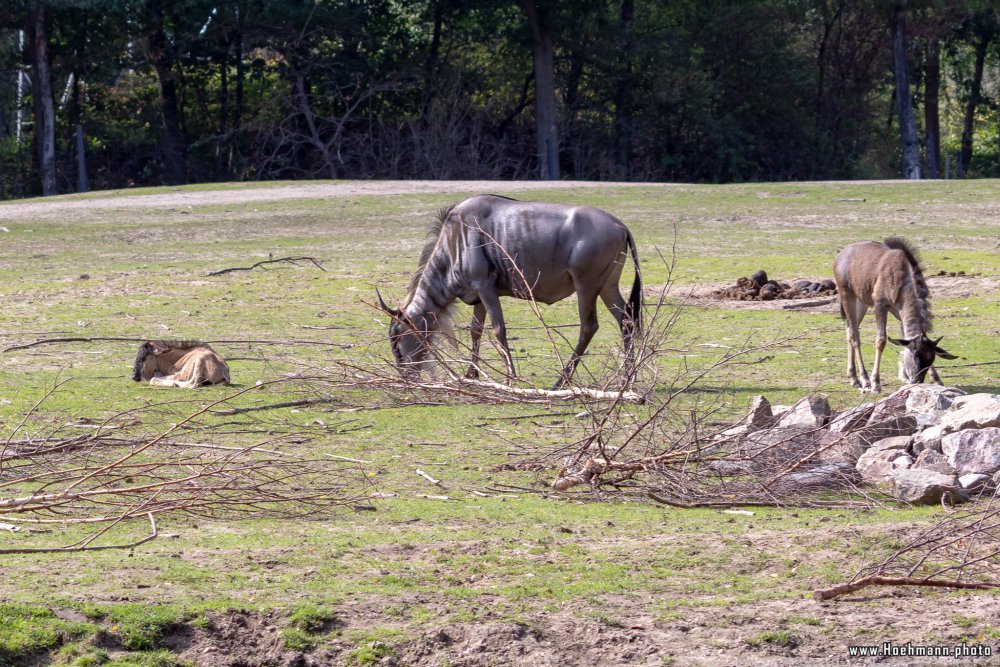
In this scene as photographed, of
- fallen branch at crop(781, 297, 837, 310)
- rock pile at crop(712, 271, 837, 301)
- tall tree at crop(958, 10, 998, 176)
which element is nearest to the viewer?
fallen branch at crop(781, 297, 837, 310)

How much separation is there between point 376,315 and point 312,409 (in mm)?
5027

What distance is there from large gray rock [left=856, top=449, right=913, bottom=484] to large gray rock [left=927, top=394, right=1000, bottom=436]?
370 millimetres

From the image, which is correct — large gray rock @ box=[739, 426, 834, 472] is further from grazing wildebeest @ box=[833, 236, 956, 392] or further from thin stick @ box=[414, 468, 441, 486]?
grazing wildebeest @ box=[833, 236, 956, 392]

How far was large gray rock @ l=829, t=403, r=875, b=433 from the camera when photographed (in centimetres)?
888

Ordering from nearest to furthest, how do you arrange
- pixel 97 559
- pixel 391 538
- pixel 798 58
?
1. pixel 97 559
2. pixel 391 538
3. pixel 798 58

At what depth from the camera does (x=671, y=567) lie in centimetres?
645

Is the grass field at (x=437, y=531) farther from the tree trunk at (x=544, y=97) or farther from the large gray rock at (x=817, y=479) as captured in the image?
the tree trunk at (x=544, y=97)

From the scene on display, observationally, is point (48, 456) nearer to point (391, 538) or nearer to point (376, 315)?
point (391, 538)

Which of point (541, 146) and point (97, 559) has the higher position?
point (541, 146)

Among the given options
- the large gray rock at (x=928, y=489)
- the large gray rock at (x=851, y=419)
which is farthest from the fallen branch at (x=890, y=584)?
the large gray rock at (x=851, y=419)

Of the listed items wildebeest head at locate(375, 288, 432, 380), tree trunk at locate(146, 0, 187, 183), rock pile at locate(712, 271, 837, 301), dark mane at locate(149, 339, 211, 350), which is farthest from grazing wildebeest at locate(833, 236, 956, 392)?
tree trunk at locate(146, 0, 187, 183)

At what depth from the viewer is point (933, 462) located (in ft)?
26.7

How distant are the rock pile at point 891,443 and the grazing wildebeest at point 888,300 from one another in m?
1.62

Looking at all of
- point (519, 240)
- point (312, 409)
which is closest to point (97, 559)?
point (312, 409)
